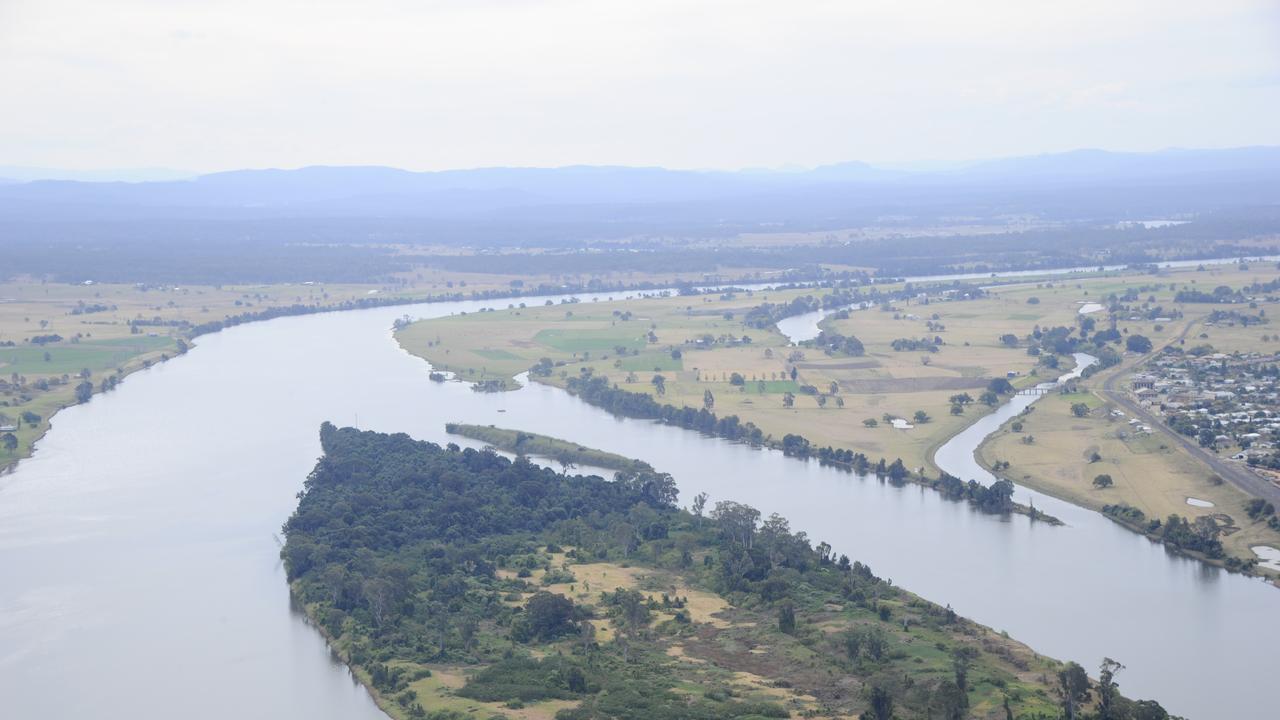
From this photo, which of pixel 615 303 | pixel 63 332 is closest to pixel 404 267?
pixel 615 303

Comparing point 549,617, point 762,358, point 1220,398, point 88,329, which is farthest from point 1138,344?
point 88,329

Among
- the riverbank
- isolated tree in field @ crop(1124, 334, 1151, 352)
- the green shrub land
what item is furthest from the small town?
the green shrub land

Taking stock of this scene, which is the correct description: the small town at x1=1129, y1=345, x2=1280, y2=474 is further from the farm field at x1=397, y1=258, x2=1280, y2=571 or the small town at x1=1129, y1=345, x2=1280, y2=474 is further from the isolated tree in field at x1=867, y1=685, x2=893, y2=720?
the isolated tree in field at x1=867, y1=685, x2=893, y2=720

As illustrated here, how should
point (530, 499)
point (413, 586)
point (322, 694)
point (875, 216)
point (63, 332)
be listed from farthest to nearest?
point (875, 216) → point (63, 332) → point (530, 499) → point (413, 586) → point (322, 694)

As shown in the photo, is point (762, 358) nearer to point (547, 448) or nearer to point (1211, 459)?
point (547, 448)

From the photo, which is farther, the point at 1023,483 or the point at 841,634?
the point at 1023,483

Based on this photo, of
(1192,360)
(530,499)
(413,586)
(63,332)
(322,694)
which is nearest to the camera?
(322,694)

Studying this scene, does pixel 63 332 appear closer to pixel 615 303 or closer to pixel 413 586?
pixel 615 303
